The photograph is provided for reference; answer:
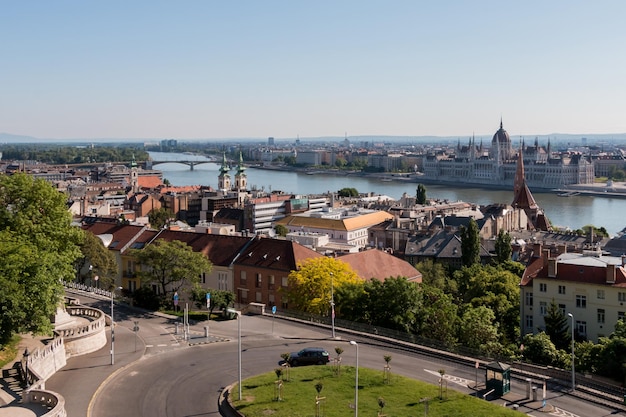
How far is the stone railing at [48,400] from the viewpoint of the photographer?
17.9 meters

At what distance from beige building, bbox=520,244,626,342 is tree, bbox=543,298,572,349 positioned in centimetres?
118

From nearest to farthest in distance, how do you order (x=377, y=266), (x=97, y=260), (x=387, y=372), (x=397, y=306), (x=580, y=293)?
1. (x=387, y=372)
2. (x=397, y=306)
3. (x=580, y=293)
4. (x=97, y=260)
5. (x=377, y=266)

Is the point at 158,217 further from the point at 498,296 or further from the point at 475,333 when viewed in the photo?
the point at 475,333

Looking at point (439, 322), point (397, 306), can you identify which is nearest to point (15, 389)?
point (397, 306)

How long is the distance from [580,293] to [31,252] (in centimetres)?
2253

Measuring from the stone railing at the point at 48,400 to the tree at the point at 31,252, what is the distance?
3.15 m

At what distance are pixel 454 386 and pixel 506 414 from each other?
3.17 m

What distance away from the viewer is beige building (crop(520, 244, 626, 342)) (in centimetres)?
3147

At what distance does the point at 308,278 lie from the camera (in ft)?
109

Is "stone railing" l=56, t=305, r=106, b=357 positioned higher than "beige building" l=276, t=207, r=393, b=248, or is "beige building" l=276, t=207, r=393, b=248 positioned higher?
"stone railing" l=56, t=305, r=106, b=357

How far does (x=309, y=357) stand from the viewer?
2327cm

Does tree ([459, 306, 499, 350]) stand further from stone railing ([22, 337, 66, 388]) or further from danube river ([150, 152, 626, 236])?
danube river ([150, 152, 626, 236])

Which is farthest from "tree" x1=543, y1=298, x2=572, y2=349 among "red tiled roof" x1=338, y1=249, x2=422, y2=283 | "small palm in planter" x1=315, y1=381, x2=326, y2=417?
"small palm in planter" x1=315, y1=381, x2=326, y2=417

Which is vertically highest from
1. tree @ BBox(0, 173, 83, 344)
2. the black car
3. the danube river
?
tree @ BBox(0, 173, 83, 344)
